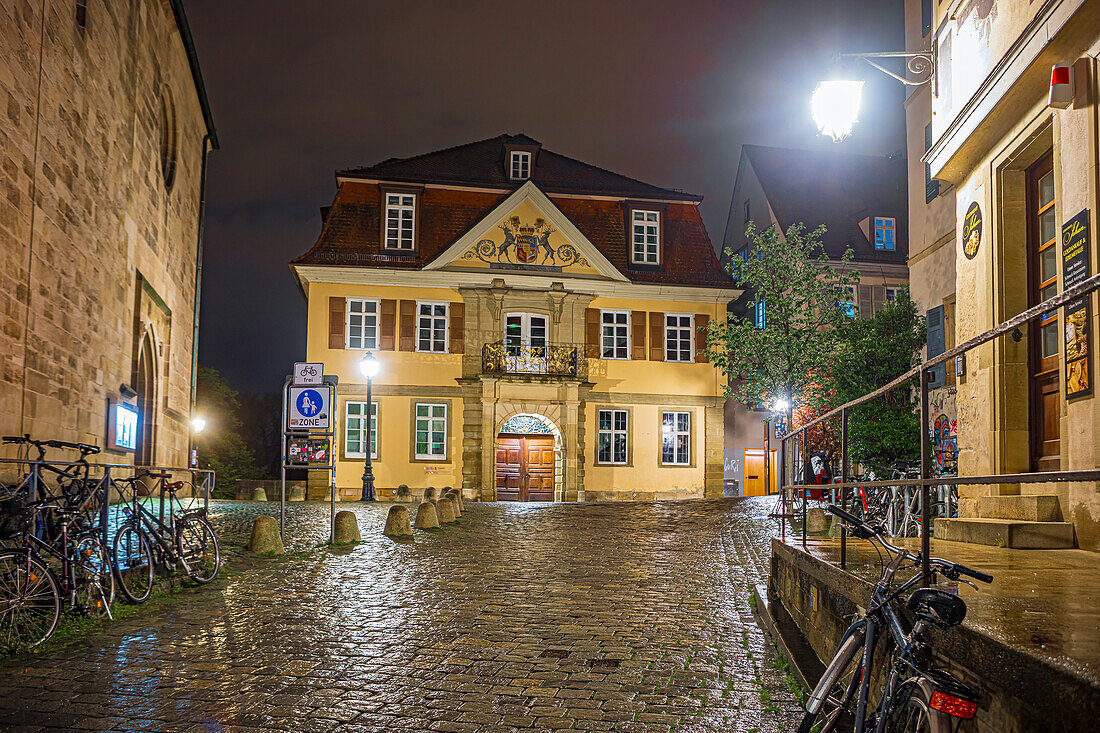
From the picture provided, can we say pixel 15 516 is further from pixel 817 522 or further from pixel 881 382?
pixel 881 382

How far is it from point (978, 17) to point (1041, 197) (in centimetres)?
201

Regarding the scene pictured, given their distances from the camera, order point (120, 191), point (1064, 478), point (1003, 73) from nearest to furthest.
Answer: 1. point (1064, 478)
2. point (1003, 73)
3. point (120, 191)

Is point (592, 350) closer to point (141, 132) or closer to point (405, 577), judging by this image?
point (141, 132)

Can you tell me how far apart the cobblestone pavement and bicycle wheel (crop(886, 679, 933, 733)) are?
2.03 metres

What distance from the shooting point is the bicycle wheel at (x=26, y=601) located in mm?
6934

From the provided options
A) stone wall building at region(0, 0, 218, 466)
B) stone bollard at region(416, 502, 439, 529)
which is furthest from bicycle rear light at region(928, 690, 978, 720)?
stone bollard at region(416, 502, 439, 529)

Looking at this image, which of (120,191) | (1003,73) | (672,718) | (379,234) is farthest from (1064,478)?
(379,234)

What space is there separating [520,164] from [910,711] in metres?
34.1

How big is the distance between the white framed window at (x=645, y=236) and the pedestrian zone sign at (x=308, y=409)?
22.0 metres

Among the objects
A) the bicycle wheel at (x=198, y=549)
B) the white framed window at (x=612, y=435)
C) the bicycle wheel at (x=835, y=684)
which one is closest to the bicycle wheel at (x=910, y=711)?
the bicycle wheel at (x=835, y=684)

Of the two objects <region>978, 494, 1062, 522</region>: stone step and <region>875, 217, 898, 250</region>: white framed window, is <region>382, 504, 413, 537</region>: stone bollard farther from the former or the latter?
<region>875, 217, 898, 250</region>: white framed window

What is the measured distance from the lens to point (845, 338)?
70.5ft

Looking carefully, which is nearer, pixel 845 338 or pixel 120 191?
pixel 120 191

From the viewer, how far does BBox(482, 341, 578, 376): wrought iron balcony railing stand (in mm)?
33125
